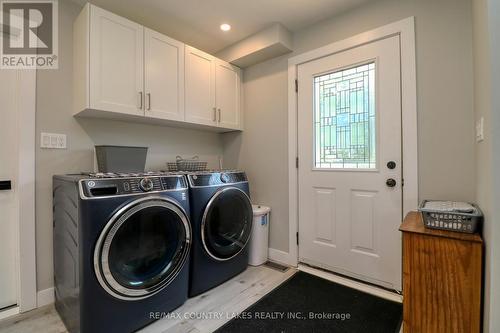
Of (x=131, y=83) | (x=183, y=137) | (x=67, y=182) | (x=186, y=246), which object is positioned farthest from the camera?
(x=183, y=137)

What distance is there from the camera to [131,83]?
1.87 metres

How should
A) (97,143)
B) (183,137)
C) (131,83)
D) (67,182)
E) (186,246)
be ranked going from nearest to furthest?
(67,182) → (186,246) → (131,83) → (97,143) → (183,137)

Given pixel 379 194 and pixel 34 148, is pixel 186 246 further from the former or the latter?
pixel 379 194

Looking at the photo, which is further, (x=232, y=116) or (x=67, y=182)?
(x=232, y=116)

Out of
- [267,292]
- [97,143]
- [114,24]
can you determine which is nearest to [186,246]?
[267,292]

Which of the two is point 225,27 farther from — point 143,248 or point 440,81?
point 143,248

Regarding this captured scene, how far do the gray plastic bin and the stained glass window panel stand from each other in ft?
5.10

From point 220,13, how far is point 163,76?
2.43 ft

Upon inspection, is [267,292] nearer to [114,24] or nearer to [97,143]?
[97,143]

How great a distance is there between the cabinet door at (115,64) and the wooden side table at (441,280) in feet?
6.74

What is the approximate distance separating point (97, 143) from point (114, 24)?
3.07 feet

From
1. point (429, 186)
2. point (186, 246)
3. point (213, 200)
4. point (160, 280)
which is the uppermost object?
point (429, 186)

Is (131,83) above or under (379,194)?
above

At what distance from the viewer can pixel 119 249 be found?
1388 mm
